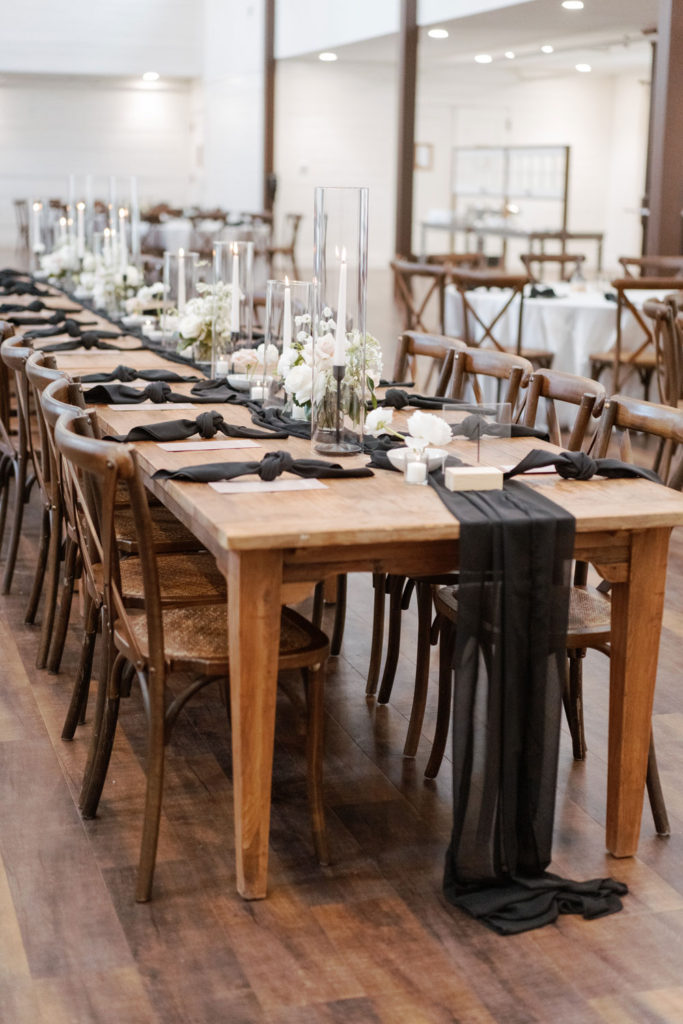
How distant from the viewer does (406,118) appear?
11617 millimetres

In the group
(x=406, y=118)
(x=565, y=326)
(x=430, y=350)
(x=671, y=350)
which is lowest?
(x=565, y=326)

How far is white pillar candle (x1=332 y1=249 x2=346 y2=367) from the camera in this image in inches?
107

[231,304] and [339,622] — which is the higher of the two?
[231,304]

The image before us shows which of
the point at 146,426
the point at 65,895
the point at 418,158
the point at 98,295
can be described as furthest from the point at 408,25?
the point at 65,895

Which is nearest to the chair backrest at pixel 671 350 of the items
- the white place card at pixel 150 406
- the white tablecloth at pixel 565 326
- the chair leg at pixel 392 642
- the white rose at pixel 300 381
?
the white tablecloth at pixel 565 326

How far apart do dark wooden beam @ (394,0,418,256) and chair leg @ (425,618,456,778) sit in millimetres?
9002

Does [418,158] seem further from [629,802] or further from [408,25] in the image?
[629,802]

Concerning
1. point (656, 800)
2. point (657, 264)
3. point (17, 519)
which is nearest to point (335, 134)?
point (657, 264)

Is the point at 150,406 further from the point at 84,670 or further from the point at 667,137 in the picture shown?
the point at 667,137

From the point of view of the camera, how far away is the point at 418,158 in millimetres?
19750

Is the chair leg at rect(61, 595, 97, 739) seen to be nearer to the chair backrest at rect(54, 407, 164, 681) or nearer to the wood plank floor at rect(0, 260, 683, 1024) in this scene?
the wood plank floor at rect(0, 260, 683, 1024)

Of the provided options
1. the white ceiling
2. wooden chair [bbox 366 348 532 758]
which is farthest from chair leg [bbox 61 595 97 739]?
the white ceiling

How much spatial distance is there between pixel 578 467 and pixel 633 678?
1.41 feet

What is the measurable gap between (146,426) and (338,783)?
0.92m
